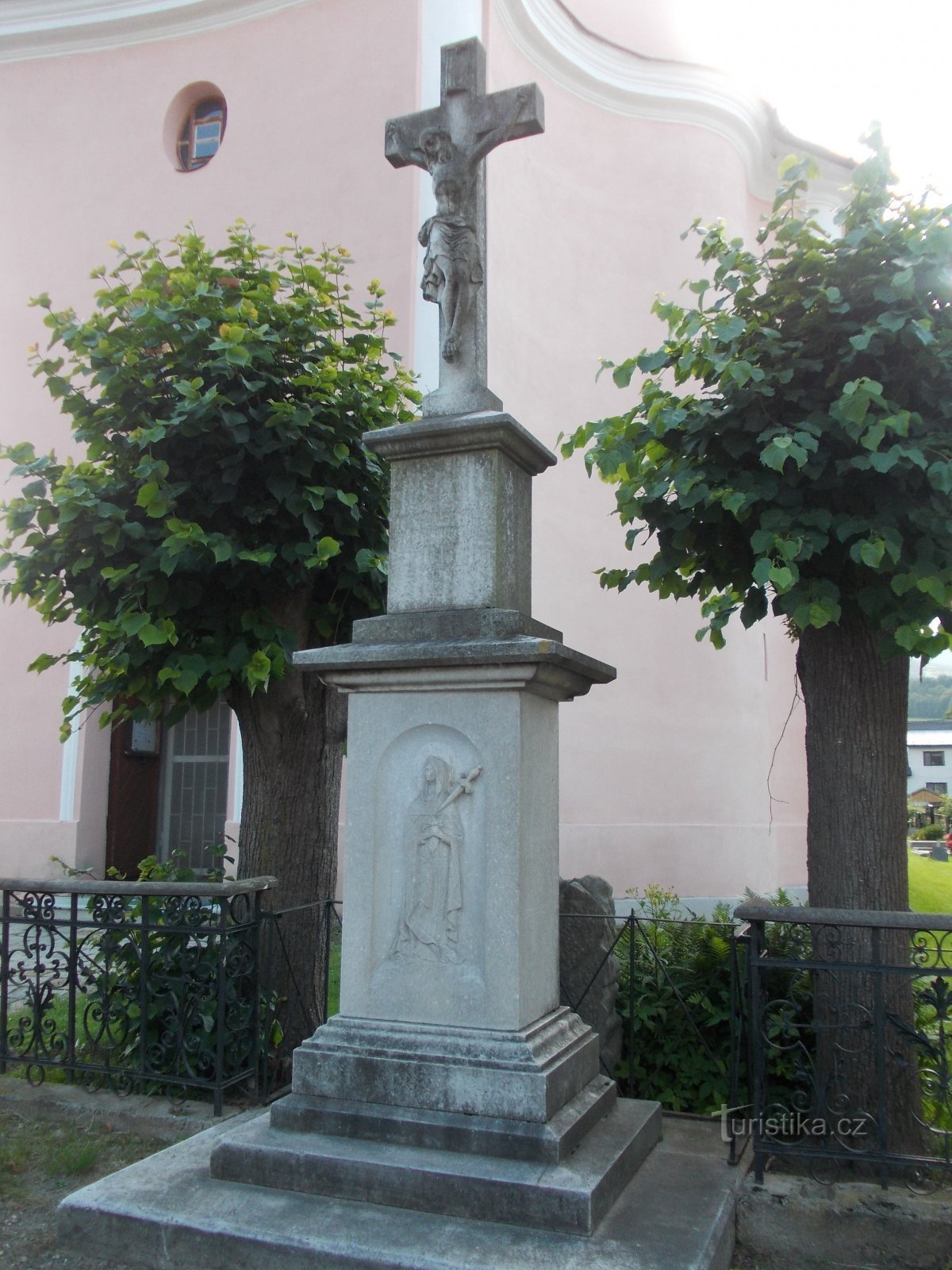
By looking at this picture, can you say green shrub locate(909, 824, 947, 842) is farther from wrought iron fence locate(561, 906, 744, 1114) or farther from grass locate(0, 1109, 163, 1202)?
grass locate(0, 1109, 163, 1202)

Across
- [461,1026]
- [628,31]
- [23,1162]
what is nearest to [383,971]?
[461,1026]

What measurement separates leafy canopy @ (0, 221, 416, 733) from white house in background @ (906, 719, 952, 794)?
64755mm

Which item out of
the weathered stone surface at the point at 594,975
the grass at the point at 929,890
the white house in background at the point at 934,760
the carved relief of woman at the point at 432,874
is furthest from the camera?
the white house in background at the point at 934,760

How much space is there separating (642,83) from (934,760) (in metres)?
60.5

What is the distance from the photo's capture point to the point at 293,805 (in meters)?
5.89

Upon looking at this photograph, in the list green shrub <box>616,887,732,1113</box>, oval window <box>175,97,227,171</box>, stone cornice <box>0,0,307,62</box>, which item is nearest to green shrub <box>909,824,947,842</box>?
oval window <box>175,97,227,171</box>

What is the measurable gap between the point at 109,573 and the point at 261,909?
183 centimetres

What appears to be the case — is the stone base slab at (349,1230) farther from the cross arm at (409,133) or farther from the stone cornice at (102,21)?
the stone cornice at (102,21)

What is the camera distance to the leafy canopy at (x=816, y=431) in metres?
4.20

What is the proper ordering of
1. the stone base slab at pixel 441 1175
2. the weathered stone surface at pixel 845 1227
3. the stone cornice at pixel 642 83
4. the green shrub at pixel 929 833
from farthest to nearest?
1. the green shrub at pixel 929 833
2. the stone cornice at pixel 642 83
3. the weathered stone surface at pixel 845 1227
4. the stone base slab at pixel 441 1175

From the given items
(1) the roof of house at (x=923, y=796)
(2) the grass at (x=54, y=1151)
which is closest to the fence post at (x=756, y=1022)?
(2) the grass at (x=54, y=1151)

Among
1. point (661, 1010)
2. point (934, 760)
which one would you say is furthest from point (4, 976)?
point (934, 760)

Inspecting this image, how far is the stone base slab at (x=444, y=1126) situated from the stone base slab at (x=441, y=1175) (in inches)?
1.0

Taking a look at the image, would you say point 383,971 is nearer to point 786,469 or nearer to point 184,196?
point 786,469
